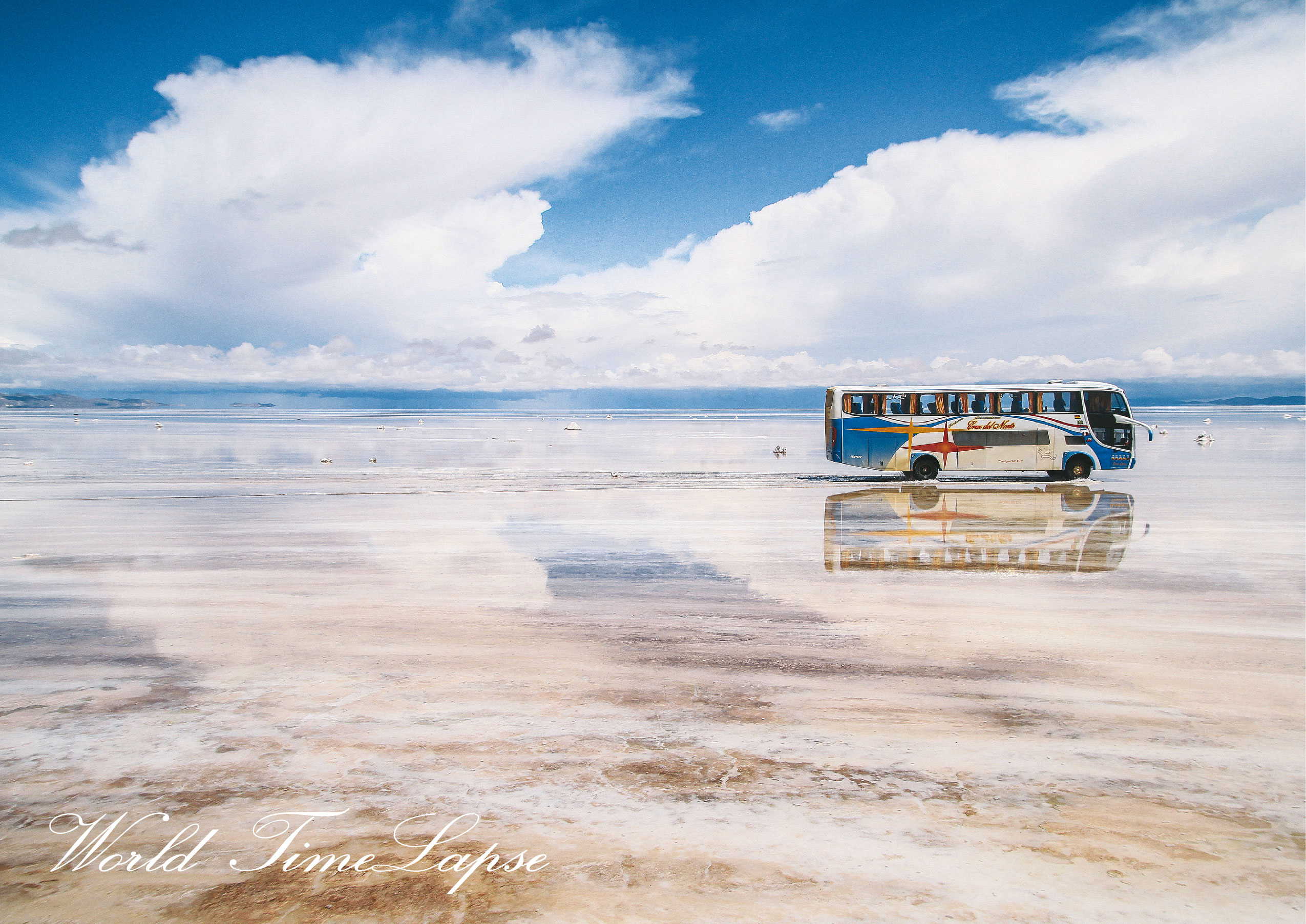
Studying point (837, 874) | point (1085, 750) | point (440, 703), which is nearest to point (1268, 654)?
point (1085, 750)

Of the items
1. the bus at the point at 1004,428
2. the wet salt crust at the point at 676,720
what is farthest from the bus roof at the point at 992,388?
the wet salt crust at the point at 676,720

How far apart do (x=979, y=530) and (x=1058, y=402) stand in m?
13.6

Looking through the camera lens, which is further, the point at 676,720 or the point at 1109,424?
the point at 1109,424

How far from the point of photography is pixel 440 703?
6.42 m

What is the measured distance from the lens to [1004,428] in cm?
2678

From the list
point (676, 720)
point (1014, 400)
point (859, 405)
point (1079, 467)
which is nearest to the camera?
point (676, 720)

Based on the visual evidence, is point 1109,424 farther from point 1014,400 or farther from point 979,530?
point 979,530

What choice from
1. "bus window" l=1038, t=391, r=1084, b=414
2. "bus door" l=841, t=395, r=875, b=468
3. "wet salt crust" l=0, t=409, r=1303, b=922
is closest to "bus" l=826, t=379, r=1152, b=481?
"bus window" l=1038, t=391, r=1084, b=414

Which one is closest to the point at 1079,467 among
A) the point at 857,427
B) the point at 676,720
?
the point at 857,427

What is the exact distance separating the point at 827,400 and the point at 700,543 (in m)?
16.0

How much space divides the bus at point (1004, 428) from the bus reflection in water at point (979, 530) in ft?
9.51

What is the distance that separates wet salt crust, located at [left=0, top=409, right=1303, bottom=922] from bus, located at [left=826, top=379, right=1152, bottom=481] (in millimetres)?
→ 11915

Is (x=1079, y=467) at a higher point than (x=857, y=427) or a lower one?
lower

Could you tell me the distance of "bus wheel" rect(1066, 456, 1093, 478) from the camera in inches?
1066
